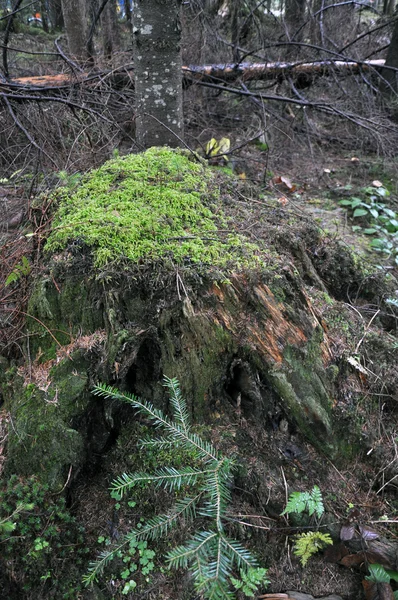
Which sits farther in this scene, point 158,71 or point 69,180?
point 158,71

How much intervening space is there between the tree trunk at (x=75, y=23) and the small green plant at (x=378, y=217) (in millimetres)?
5933

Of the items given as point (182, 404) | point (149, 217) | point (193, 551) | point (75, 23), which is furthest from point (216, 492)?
point (75, 23)

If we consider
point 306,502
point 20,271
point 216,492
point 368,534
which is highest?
point 20,271

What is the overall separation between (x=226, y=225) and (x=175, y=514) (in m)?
1.82

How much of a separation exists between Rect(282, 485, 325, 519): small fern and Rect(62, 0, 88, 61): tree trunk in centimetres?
852

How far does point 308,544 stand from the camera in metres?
2.06

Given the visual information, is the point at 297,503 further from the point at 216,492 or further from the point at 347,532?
the point at 216,492

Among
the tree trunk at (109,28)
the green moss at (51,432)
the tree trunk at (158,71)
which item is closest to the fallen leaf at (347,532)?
the green moss at (51,432)

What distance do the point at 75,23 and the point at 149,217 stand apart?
24.7 feet

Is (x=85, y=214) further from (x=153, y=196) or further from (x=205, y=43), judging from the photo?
(x=205, y=43)

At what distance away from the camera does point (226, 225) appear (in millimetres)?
2809

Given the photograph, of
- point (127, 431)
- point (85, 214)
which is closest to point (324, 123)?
point (85, 214)

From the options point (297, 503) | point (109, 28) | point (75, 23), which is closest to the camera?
point (297, 503)

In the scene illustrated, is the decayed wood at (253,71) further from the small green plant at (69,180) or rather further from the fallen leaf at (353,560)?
the fallen leaf at (353,560)
